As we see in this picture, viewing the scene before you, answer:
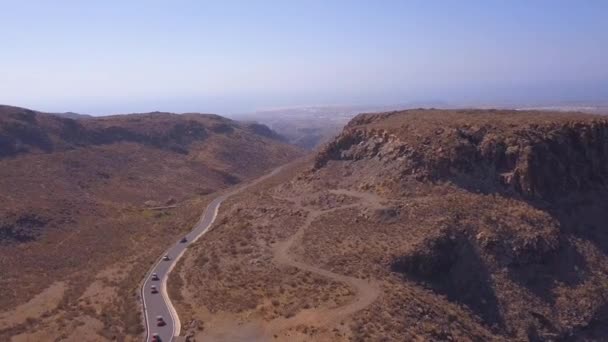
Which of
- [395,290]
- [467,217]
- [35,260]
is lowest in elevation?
[35,260]

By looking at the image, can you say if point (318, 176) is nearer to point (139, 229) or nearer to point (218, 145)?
point (139, 229)

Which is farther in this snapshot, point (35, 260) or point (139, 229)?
point (139, 229)

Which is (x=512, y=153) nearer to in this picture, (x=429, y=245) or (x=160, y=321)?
(x=429, y=245)

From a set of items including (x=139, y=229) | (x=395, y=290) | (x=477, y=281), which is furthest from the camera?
(x=139, y=229)

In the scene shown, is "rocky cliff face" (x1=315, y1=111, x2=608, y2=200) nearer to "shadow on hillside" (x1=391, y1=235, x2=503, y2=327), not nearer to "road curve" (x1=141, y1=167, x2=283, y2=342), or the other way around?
"shadow on hillside" (x1=391, y1=235, x2=503, y2=327)

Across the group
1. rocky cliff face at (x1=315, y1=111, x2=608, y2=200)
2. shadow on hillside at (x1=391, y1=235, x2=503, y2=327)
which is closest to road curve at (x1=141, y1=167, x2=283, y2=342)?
shadow on hillside at (x1=391, y1=235, x2=503, y2=327)

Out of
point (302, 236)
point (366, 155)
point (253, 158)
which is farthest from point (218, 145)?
point (302, 236)
